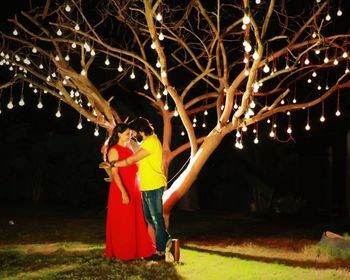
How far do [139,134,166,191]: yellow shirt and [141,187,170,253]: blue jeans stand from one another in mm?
78

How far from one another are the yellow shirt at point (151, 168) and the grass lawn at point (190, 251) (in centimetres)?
92

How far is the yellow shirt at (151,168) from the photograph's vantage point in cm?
617

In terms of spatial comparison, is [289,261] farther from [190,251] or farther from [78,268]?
[78,268]

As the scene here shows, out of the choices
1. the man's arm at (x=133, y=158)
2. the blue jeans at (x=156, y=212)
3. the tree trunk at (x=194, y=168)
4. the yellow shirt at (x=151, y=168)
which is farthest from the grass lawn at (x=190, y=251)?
the man's arm at (x=133, y=158)

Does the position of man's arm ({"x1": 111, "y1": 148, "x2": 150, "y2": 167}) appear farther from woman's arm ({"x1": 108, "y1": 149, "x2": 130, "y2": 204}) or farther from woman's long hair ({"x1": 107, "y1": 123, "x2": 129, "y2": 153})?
woman's long hair ({"x1": 107, "y1": 123, "x2": 129, "y2": 153})

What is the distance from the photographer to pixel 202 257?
692cm

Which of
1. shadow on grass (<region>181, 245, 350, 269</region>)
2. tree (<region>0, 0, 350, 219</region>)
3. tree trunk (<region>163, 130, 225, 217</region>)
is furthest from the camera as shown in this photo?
tree trunk (<region>163, 130, 225, 217</region>)

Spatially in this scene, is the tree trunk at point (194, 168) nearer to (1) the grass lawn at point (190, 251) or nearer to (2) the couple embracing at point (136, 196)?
(1) the grass lawn at point (190, 251)

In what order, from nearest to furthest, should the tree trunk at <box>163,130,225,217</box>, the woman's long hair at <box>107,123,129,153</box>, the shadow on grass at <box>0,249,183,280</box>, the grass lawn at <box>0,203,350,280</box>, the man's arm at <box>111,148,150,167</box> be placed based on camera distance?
the shadow on grass at <box>0,249,183,280</box>, the grass lawn at <box>0,203,350,280</box>, the man's arm at <box>111,148,150,167</box>, the woman's long hair at <box>107,123,129,153</box>, the tree trunk at <box>163,130,225,217</box>

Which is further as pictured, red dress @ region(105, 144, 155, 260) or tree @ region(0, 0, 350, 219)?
tree @ region(0, 0, 350, 219)

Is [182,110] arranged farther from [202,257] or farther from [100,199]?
[100,199]

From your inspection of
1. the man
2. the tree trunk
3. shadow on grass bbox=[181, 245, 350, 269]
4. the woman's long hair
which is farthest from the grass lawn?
the woman's long hair

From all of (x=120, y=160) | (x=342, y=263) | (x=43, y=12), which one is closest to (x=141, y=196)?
(x=120, y=160)

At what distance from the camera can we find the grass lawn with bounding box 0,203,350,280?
230 inches
